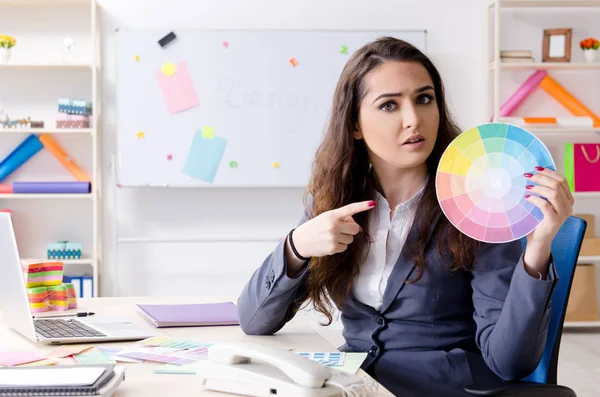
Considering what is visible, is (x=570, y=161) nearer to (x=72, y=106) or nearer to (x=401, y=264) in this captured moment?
(x=72, y=106)

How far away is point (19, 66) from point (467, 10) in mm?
2742

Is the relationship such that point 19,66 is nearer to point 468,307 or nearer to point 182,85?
point 182,85

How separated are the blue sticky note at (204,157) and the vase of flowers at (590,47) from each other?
2319 millimetres

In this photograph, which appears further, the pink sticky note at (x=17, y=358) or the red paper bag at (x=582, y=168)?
the red paper bag at (x=582, y=168)

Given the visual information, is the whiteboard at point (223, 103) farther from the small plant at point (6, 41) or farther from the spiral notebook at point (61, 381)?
the spiral notebook at point (61, 381)

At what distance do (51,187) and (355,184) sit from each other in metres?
3.15

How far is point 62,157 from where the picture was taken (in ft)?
15.4

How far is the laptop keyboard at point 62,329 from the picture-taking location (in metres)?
1.64

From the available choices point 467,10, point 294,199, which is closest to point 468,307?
point 294,199

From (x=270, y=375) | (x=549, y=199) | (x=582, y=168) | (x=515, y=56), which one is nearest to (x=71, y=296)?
(x=270, y=375)

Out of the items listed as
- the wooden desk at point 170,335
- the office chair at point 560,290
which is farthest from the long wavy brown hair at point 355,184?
the office chair at point 560,290

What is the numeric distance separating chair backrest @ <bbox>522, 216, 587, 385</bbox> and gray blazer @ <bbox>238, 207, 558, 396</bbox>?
0.47 feet

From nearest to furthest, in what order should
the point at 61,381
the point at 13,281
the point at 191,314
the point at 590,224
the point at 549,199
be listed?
the point at 61,381 → the point at 549,199 → the point at 13,281 → the point at 191,314 → the point at 590,224

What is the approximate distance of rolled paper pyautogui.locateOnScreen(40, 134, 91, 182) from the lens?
15.4 feet
